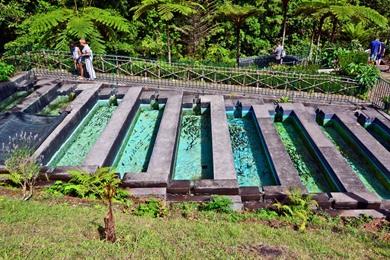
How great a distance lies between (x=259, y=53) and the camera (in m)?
22.9

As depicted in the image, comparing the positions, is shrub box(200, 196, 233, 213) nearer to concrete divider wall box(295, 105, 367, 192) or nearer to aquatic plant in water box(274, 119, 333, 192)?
aquatic plant in water box(274, 119, 333, 192)

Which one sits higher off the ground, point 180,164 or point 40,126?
point 40,126

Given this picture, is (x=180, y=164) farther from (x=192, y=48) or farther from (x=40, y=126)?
(x=192, y=48)

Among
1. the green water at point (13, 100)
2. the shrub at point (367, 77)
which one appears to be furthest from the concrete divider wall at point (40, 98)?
the shrub at point (367, 77)

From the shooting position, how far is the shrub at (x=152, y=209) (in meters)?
7.32

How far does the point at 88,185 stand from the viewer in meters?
8.17

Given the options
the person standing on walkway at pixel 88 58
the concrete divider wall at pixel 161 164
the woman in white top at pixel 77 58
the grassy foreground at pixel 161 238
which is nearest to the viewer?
the grassy foreground at pixel 161 238

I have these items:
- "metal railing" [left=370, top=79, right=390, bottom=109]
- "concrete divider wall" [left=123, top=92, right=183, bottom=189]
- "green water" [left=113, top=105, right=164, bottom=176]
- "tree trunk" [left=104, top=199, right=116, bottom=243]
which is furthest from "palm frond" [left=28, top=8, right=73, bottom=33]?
"metal railing" [left=370, top=79, right=390, bottom=109]

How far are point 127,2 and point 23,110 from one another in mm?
11570

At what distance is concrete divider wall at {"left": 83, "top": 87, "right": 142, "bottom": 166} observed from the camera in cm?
974

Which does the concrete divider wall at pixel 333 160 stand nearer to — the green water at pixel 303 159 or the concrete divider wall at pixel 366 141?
the green water at pixel 303 159

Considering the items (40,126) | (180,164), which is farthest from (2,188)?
(180,164)

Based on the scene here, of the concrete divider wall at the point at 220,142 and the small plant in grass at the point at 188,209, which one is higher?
the concrete divider wall at the point at 220,142

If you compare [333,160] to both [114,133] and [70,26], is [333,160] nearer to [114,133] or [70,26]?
[114,133]
